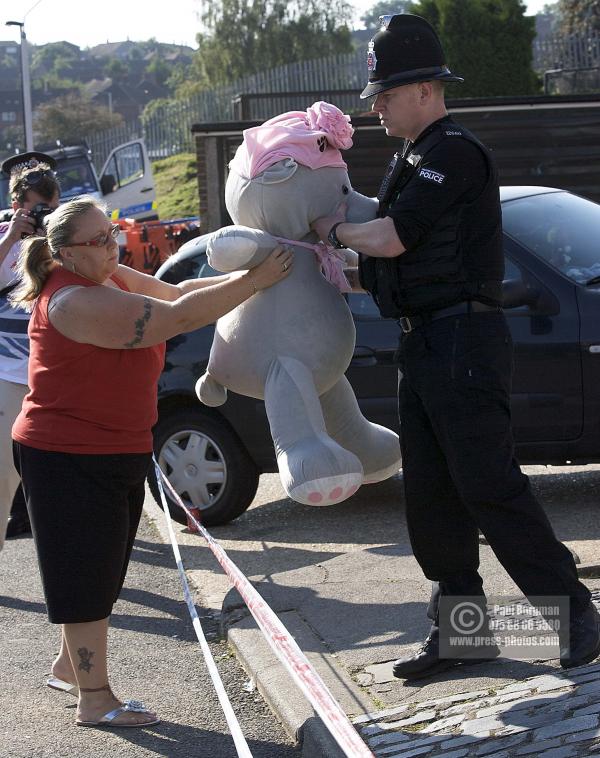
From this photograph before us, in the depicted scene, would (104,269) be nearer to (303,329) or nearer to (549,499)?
(303,329)

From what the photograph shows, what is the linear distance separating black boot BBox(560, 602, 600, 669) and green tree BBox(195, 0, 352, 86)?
52.3m

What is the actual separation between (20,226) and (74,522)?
234 centimetres

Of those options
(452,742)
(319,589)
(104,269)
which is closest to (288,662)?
(452,742)

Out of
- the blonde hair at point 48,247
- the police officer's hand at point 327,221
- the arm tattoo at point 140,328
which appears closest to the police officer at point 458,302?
the police officer's hand at point 327,221

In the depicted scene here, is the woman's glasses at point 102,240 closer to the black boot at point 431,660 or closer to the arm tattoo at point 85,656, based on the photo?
the arm tattoo at point 85,656

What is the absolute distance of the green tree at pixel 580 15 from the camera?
3369cm

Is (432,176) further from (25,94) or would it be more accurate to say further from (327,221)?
(25,94)

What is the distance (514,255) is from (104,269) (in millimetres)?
3150

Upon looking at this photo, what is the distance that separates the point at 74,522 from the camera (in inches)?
161

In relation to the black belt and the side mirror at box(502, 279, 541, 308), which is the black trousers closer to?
the black belt

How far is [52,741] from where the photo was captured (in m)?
4.19

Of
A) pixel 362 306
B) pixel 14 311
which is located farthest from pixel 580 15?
pixel 14 311

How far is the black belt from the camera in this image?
12.8ft

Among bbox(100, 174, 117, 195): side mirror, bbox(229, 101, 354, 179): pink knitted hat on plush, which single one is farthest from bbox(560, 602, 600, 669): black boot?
bbox(100, 174, 117, 195): side mirror
